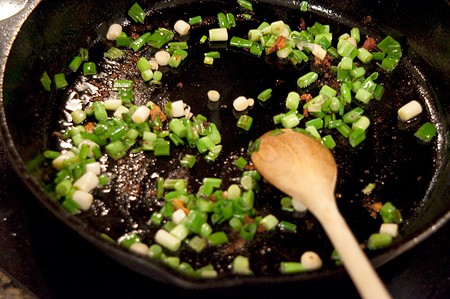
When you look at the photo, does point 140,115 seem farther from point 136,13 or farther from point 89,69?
point 136,13

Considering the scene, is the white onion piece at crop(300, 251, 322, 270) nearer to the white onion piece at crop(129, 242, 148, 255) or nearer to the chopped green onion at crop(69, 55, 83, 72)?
the white onion piece at crop(129, 242, 148, 255)

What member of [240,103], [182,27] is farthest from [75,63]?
[240,103]

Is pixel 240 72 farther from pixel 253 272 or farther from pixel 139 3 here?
pixel 253 272

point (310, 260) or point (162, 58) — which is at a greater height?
point (162, 58)

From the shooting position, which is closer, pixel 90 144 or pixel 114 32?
pixel 90 144

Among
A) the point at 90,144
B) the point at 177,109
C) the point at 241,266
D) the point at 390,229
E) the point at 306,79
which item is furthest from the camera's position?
the point at 306,79

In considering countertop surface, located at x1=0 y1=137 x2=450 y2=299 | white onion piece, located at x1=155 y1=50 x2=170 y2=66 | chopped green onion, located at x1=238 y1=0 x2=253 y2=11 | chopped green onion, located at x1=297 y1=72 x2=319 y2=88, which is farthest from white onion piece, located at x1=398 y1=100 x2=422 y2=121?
white onion piece, located at x1=155 y1=50 x2=170 y2=66

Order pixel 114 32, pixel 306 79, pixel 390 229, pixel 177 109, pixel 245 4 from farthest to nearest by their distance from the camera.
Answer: pixel 245 4 < pixel 114 32 < pixel 306 79 < pixel 177 109 < pixel 390 229
